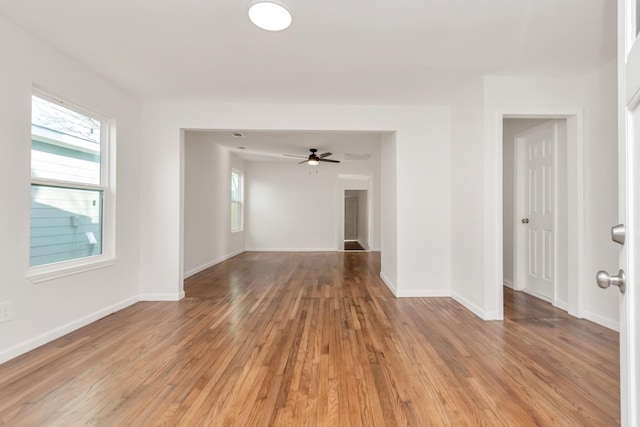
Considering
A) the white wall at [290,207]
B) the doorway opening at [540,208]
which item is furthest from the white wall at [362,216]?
the doorway opening at [540,208]

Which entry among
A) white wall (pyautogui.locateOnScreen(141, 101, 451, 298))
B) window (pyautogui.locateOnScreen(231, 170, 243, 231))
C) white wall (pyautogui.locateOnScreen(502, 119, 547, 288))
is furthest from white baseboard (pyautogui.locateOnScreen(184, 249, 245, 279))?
white wall (pyautogui.locateOnScreen(502, 119, 547, 288))

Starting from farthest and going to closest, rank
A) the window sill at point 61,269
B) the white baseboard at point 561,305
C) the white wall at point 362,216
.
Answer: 1. the white wall at point 362,216
2. the white baseboard at point 561,305
3. the window sill at point 61,269

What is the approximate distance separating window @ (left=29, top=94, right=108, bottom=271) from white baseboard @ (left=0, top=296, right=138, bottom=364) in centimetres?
55

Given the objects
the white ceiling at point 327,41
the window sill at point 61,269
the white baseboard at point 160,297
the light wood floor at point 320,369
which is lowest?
the light wood floor at point 320,369

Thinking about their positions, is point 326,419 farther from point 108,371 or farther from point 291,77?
point 291,77

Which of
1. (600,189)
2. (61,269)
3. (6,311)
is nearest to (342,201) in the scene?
(600,189)

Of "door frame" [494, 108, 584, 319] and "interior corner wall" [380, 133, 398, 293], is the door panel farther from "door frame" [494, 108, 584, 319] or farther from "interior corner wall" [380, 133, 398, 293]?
"interior corner wall" [380, 133, 398, 293]

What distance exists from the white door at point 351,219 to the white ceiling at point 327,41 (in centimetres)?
829

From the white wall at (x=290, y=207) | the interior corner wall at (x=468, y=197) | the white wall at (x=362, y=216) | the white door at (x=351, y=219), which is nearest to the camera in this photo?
the interior corner wall at (x=468, y=197)

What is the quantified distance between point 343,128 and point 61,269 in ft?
9.95

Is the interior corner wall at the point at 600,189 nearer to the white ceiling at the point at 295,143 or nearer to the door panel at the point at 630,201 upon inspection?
the door panel at the point at 630,201

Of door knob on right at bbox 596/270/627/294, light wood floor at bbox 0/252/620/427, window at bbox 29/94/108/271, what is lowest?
light wood floor at bbox 0/252/620/427

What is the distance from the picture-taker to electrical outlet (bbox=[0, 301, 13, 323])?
6.52 feet

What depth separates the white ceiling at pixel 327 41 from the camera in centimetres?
190
